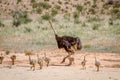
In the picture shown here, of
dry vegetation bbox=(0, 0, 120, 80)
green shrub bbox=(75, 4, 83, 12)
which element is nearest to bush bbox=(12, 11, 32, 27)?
dry vegetation bbox=(0, 0, 120, 80)

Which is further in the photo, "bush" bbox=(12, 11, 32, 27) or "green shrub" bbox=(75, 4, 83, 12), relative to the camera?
"green shrub" bbox=(75, 4, 83, 12)

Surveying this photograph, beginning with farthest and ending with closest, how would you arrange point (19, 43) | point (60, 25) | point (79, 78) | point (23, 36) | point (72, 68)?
point (60, 25)
point (23, 36)
point (19, 43)
point (72, 68)
point (79, 78)

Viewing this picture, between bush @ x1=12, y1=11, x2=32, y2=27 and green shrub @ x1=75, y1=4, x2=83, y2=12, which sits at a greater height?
green shrub @ x1=75, y1=4, x2=83, y2=12

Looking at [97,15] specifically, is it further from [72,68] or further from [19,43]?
[72,68]

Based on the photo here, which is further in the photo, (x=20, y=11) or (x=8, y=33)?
(x=20, y=11)

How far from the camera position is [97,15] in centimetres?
4594

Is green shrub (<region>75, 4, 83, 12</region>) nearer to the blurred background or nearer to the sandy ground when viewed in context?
the blurred background

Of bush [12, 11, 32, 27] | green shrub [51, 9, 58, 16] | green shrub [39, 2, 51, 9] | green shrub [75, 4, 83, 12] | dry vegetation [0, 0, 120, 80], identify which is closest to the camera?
dry vegetation [0, 0, 120, 80]

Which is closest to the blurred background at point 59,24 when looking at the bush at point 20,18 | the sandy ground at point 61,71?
the bush at point 20,18

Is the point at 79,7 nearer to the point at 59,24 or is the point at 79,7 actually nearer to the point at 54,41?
the point at 59,24

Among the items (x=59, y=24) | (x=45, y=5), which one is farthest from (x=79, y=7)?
(x=59, y=24)

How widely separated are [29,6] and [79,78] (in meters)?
33.6

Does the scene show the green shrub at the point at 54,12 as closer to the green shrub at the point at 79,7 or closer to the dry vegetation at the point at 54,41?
the dry vegetation at the point at 54,41

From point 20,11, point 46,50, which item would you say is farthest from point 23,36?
point 20,11
